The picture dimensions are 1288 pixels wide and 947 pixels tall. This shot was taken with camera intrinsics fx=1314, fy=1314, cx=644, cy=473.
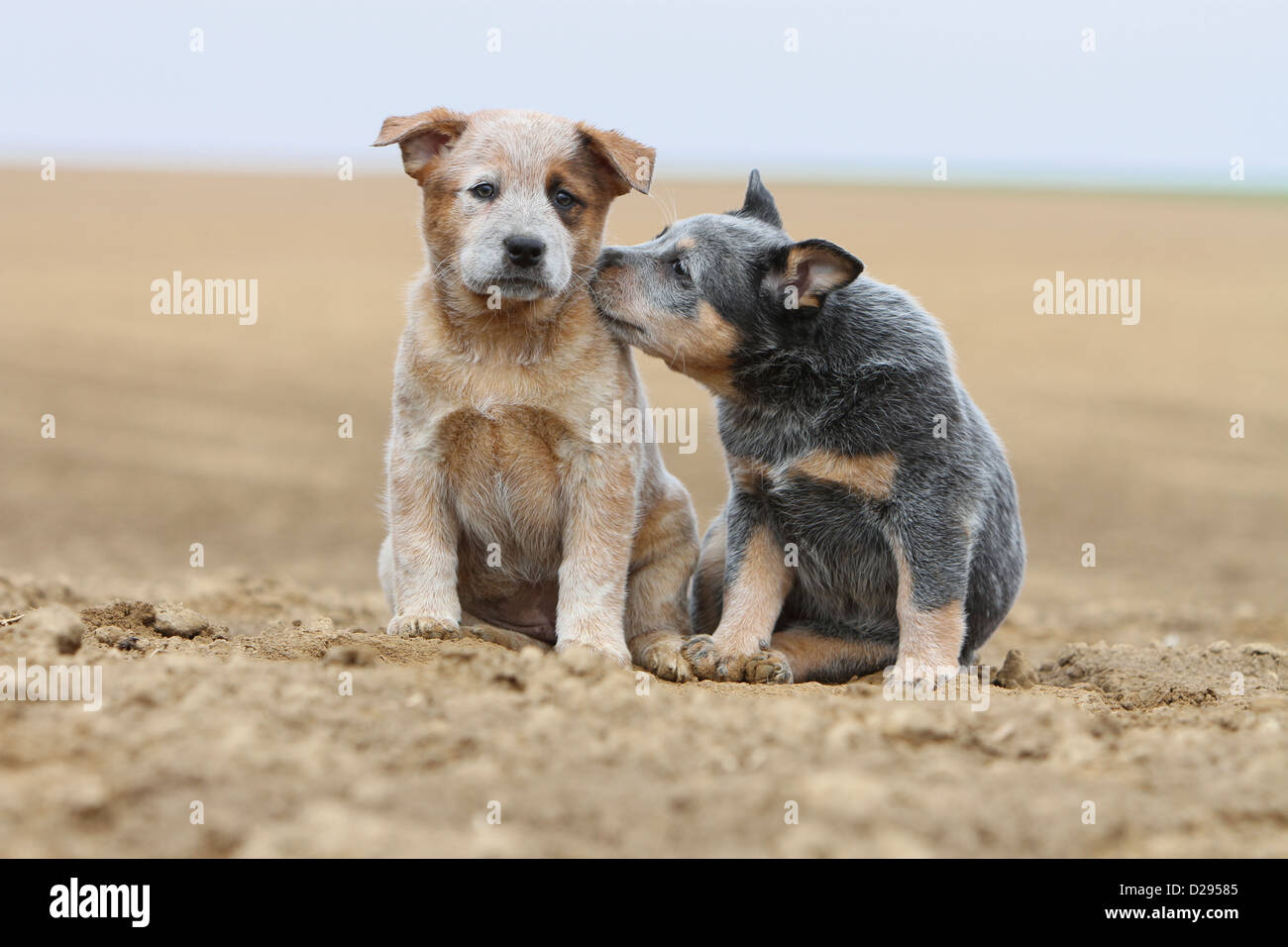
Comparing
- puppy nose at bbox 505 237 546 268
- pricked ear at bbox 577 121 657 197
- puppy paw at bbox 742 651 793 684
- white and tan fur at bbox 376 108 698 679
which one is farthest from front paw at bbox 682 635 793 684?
pricked ear at bbox 577 121 657 197

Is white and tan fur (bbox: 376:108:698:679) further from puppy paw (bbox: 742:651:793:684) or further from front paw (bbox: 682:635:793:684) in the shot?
puppy paw (bbox: 742:651:793:684)

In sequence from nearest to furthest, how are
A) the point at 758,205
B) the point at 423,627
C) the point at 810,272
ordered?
the point at 423,627, the point at 810,272, the point at 758,205

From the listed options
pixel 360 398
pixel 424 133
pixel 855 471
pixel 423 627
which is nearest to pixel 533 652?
pixel 423 627

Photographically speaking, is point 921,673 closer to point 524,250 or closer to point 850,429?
point 850,429

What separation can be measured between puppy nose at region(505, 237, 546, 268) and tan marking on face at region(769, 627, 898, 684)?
87.7 inches

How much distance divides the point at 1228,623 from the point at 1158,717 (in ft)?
16.9

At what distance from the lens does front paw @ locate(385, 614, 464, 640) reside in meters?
6.04

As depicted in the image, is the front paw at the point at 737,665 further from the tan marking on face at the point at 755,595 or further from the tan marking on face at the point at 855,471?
the tan marking on face at the point at 855,471

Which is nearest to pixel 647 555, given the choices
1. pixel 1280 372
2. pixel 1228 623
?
pixel 1228 623

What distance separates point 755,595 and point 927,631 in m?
0.88

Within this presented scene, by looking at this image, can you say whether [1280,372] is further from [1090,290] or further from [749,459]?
[749,459]

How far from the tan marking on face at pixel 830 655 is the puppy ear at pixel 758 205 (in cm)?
221

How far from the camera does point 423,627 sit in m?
6.06

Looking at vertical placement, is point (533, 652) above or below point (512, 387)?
below
